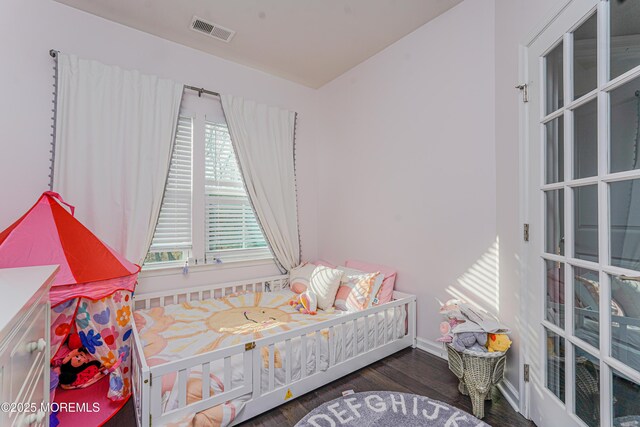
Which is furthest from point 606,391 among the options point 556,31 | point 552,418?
point 556,31

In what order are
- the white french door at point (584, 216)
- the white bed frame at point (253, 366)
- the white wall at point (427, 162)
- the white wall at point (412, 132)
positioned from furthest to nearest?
the white wall at point (427, 162) → the white wall at point (412, 132) → the white bed frame at point (253, 366) → the white french door at point (584, 216)

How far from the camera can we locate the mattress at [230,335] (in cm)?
148

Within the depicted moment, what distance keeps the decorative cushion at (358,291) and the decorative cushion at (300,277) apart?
444 mm

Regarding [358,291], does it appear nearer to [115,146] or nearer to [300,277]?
[300,277]

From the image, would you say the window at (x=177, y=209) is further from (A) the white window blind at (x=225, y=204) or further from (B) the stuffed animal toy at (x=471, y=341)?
(B) the stuffed animal toy at (x=471, y=341)

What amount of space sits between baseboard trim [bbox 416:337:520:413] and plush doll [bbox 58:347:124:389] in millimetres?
2166

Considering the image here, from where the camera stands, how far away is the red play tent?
5.03 ft

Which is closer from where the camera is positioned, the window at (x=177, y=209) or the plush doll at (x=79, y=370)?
the plush doll at (x=79, y=370)

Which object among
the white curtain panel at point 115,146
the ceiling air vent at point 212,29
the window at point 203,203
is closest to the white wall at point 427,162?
the window at point 203,203

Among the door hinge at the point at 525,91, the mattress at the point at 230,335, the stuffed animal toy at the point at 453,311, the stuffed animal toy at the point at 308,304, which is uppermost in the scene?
the door hinge at the point at 525,91

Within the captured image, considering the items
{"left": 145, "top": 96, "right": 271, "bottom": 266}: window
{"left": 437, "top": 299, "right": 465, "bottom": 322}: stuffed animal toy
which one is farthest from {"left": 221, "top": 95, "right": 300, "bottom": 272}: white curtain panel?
{"left": 437, "top": 299, "right": 465, "bottom": 322}: stuffed animal toy

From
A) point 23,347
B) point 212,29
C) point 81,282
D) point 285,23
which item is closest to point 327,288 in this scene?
point 81,282

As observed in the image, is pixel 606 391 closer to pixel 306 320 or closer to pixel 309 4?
pixel 306 320

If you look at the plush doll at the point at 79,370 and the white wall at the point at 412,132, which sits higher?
the white wall at the point at 412,132
